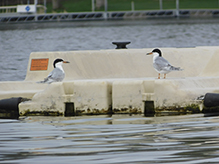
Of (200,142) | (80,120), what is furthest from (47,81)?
(200,142)

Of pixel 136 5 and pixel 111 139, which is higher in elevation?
Answer: pixel 136 5

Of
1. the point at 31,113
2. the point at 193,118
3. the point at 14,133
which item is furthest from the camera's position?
the point at 31,113

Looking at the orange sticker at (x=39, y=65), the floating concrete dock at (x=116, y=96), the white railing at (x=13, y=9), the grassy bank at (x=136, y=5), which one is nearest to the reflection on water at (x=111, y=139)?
the floating concrete dock at (x=116, y=96)

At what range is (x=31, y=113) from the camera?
14.7m

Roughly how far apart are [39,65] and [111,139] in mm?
7240

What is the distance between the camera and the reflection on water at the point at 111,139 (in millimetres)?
9859

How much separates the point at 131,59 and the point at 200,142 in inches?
286

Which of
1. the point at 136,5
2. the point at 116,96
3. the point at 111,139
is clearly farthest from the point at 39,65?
the point at 136,5

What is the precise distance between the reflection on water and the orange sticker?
12.8 ft

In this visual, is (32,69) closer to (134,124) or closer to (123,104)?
(123,104)

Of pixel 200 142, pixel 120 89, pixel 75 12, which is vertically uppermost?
pixel 75 12

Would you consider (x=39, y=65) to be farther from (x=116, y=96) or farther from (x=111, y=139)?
(x=111, y=139)

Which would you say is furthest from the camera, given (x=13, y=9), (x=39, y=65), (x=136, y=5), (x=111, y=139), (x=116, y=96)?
(x=136, y=5)

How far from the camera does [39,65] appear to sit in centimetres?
1812
